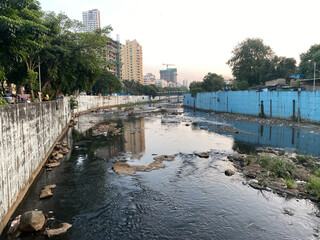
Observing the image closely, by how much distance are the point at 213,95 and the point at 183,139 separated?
28.0m

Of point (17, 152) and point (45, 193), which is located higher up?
point (17, 152)

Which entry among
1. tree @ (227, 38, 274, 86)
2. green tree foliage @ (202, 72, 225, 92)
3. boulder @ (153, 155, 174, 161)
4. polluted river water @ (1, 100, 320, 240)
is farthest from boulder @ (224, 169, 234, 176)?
green tree foliage @ (202, 72, 225, 92)

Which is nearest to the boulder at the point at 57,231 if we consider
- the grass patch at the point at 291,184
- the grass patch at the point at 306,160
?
the grass patch at the point at 291,184

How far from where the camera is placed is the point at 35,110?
10859mm

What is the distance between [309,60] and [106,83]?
43.1m

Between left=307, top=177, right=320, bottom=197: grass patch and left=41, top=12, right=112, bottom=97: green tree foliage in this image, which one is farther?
left=41, top=12, right=112, bottom=97: green tree foliage

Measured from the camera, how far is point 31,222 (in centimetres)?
646

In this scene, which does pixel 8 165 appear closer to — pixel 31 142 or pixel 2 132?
pixel 2 132

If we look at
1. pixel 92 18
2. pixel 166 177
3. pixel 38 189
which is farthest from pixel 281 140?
Result: pixel 92 18

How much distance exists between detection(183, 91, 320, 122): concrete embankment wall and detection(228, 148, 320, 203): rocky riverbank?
40.9 ft

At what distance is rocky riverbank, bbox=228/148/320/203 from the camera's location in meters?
8.97

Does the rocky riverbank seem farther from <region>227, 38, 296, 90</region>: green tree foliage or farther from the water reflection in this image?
<region>227, 38, 296, 90</region>: green tree foliage

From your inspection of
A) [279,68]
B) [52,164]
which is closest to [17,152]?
[52,164]

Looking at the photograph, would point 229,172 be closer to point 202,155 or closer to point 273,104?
point 202,155
